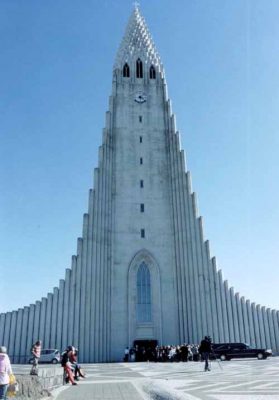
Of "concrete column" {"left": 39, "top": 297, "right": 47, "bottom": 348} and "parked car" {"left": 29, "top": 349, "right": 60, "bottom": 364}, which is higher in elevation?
"concrete column" {"left": 39, "top": 297, "right": 47, "bottom": 348}

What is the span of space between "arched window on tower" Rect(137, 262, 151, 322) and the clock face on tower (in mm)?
19159

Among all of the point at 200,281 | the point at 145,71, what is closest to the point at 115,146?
the point at 145,71

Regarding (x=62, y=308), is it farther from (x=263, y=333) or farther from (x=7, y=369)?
(x=7, y=369)

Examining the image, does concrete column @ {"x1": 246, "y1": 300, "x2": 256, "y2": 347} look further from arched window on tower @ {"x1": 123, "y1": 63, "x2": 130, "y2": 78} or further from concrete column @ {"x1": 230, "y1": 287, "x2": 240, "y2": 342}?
arched window on tower @ {"x1": 123, "y1": 63, "x2": 130, "y2": 78}

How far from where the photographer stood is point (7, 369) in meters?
7.44

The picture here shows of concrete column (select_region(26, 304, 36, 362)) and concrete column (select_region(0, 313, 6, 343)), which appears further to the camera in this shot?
concrete column (select_region(0, 313, 6, 343))

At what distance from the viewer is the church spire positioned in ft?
168

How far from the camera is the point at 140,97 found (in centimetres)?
4781

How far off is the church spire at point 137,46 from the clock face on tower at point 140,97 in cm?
497

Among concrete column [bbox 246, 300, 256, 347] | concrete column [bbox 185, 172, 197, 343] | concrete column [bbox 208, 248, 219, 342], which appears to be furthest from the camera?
concrete column [bbox 185, 172, 197, 343]

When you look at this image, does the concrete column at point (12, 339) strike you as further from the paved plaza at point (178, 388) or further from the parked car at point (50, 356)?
the paved plaza at point (178, 388)

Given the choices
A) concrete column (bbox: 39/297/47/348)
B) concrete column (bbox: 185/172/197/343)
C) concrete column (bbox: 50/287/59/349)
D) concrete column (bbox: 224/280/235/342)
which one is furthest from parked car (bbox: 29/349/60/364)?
concrete column (bbox: 224/280/235/342)

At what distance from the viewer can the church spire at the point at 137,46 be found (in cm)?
5116

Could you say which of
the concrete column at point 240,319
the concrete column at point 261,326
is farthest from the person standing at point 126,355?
the concrete column at point 261,326
